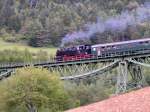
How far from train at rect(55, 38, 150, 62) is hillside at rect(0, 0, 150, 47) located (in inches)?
2414

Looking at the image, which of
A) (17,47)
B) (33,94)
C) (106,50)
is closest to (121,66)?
(106,50)

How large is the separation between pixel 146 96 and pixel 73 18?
147 meters

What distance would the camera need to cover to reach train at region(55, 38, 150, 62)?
53.4m

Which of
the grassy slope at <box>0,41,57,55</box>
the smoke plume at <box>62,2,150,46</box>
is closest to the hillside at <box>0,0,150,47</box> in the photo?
the smoke plume at <box>62,2,150,46</box>

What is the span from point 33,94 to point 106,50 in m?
12.6

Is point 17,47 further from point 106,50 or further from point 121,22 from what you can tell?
point 106,50

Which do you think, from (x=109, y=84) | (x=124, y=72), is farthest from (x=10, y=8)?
(x=124, y=72)

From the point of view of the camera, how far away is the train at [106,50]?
5342 centimetres

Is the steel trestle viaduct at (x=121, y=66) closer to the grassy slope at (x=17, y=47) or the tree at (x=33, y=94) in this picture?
the tree at (x=33, y=94)

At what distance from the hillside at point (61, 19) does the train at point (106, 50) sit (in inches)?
2414

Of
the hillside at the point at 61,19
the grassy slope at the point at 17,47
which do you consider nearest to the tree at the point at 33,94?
the hillside at the point at 61,19

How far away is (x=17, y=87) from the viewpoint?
47.8m

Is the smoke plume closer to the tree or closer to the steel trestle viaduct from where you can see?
the steel trestle viaduct

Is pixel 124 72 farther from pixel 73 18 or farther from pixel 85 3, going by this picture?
pixel 85 3
